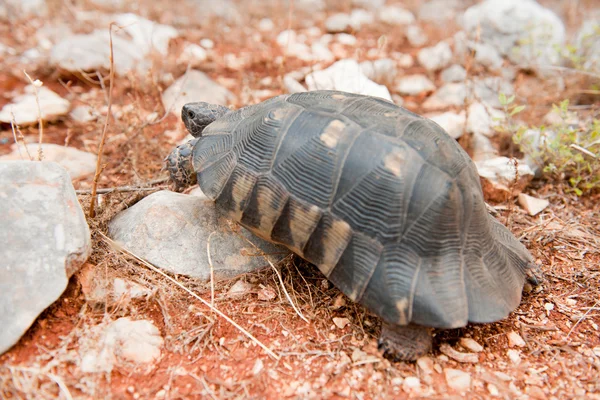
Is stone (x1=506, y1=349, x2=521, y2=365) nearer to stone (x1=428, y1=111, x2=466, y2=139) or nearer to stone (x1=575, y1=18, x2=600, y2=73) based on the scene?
stone (x1=428, y1=111, x2=466, y2=139)

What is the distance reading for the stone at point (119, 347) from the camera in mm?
2080

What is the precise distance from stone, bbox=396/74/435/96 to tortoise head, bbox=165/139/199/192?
274 centimetres

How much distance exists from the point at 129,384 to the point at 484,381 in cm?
164

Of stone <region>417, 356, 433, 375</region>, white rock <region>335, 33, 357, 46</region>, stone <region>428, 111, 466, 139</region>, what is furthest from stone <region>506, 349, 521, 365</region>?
white rock <region>335, 33, 357, 46</region>

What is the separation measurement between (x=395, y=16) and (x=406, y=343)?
542 cm

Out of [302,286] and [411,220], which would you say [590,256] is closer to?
[411,220]

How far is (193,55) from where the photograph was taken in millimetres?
5121

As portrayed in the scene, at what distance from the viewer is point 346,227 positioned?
7.44 ft

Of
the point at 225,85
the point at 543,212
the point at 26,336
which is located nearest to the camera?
the point at 26,336

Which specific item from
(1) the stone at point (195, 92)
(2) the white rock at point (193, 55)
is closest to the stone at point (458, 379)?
(1) the stone at point (195, 92)

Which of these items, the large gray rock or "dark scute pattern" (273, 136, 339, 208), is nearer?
the large gray rock

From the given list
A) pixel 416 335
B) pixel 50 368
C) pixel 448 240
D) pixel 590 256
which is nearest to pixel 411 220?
pixel 448 240

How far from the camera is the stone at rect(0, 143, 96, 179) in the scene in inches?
137

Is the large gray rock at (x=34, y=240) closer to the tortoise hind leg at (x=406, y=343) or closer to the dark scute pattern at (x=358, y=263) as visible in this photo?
the dark scute pattern at (x=358, y=263)
